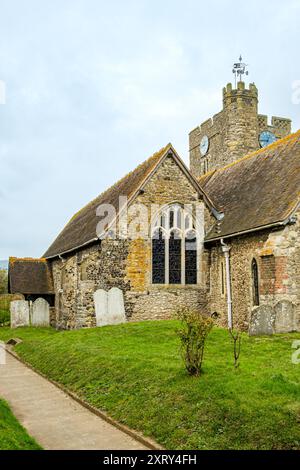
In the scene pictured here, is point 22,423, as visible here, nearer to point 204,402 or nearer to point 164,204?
point 204,402

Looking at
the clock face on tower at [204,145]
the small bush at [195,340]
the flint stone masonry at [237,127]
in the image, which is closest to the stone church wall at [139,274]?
the small bush at [195,340]

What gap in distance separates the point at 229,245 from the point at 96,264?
17.6 ft

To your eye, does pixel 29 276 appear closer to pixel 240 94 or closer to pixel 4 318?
pixel 4 318

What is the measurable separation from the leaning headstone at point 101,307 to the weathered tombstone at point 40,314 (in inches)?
279

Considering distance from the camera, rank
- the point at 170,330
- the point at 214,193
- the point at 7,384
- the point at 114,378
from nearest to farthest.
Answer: the point at 114,378, the point at 7,384, the point at 170,330, the point at 214,193

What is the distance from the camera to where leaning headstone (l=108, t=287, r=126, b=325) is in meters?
19.8

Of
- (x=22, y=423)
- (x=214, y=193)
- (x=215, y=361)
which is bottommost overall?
(x=22, y=423)

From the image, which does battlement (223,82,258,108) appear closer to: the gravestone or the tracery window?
the tracery window

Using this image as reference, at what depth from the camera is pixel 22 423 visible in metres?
9.38

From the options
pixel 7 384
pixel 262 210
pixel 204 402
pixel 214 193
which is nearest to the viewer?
pixel 204 402

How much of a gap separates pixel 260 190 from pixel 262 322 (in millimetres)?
7400

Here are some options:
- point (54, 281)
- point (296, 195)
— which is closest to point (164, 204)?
point (296, 195)

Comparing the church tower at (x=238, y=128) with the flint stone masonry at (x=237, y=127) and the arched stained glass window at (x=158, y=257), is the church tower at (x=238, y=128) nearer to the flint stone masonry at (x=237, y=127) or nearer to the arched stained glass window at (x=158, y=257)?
the flint stone masonry at (x=237, y=127)

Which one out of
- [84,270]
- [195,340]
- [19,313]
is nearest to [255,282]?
[84,270]
